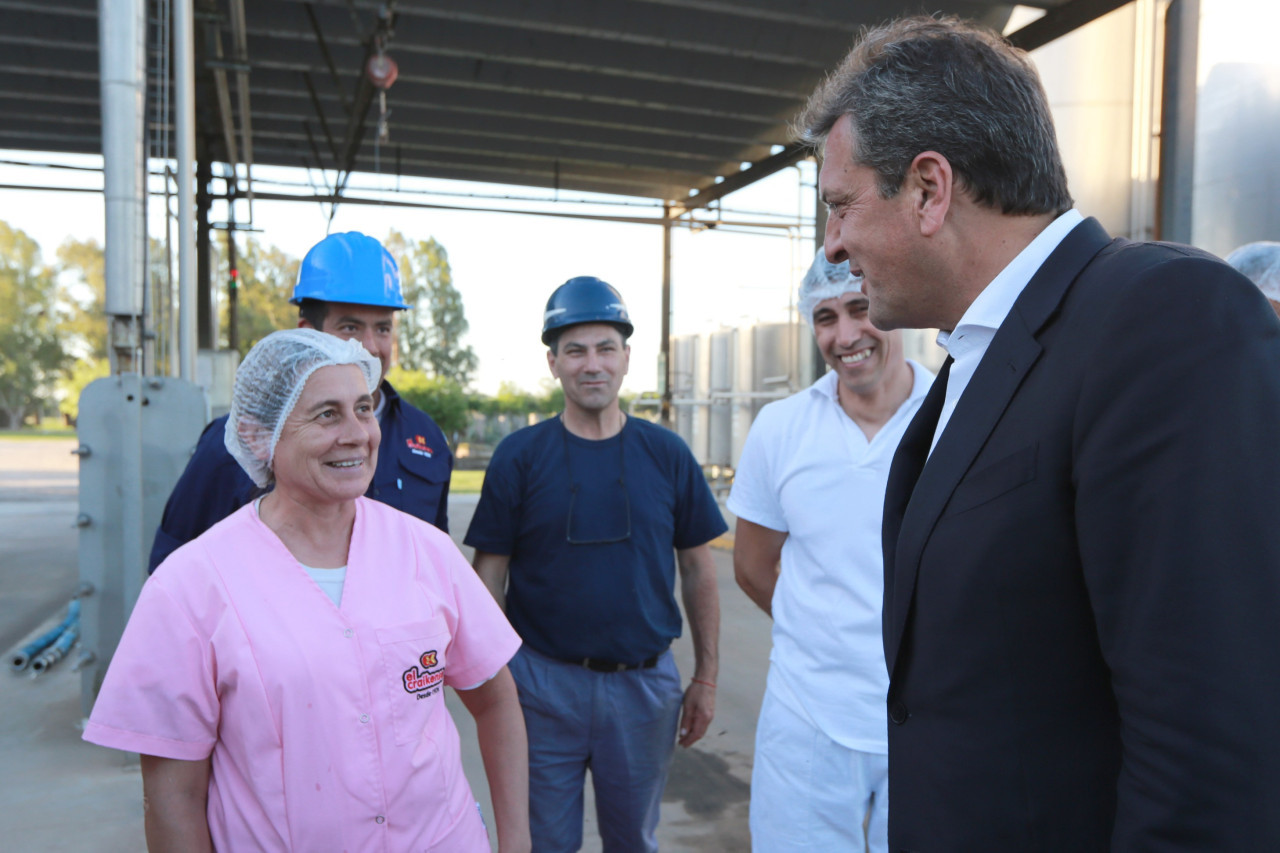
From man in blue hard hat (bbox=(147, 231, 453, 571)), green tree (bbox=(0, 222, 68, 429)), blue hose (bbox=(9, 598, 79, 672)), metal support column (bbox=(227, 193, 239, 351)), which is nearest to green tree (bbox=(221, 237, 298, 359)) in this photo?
green tree (bbox=(0, 222, 68, 429))

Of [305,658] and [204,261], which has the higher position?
[204,261]

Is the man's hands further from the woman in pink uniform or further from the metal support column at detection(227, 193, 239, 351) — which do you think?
the metal support column at detection(227, 193, 239, 351)

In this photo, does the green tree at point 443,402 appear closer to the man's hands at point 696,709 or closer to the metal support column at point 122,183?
the metal support column at point 122,183

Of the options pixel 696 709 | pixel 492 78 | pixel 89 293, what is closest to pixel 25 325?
A: pixel 89 293

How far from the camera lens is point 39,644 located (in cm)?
614

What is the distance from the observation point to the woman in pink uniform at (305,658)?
159cm

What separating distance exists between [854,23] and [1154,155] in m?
3.15

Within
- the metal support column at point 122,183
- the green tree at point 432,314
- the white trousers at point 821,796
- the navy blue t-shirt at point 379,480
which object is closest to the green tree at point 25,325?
the green tree at point 432,314

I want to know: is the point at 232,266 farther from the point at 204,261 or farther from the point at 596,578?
the point at 596,578

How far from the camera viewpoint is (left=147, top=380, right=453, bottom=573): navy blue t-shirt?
251 cm

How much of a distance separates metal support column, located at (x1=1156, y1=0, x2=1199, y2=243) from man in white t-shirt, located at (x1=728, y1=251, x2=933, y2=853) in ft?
15.5

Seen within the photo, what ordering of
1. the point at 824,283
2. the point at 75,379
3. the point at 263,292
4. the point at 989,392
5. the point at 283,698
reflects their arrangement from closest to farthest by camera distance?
the point at 989,392 → the point at 283,698 → the point at 824,283 → the point at 263,292 → the point at 75,379

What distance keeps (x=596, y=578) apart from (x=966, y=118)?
1881 mm

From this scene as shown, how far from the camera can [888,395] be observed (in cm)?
244
